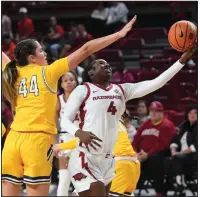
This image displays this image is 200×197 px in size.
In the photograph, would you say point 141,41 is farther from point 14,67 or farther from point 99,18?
point 14,67

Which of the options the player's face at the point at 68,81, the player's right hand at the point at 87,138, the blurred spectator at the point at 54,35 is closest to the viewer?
the player's right hand at the point at 87,138

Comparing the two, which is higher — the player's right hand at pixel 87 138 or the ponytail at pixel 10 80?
the ponytail at pixel 10 80

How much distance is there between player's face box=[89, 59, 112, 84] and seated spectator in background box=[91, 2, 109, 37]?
9978 mm

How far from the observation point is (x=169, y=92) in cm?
1250

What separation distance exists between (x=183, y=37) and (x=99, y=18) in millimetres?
9959

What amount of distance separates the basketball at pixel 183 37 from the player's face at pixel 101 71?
628 mm

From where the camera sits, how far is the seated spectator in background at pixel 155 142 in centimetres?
945

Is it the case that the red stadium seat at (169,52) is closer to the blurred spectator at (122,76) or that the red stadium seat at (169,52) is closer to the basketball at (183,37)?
the blurred spectator at (122,76)

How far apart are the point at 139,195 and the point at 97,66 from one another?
4.88 metres

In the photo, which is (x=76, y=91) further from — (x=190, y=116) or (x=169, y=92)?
(x=169, y=92)

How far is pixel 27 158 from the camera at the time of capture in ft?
17.3

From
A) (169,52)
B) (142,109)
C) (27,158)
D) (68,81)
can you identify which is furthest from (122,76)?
(27,158)

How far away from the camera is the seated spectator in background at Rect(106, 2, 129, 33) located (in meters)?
15.0

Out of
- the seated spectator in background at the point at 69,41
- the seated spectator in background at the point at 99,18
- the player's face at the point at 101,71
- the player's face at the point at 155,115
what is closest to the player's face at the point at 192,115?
the player's face at the point at 155,115
